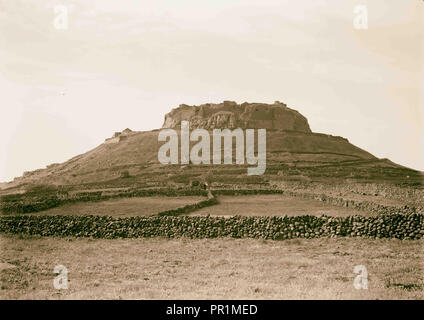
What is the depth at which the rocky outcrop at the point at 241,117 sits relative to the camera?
172750mm

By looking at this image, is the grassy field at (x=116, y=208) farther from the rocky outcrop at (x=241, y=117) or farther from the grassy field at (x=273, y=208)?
the rocky outcrop at (x=241, y=117)

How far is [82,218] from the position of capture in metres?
31.8

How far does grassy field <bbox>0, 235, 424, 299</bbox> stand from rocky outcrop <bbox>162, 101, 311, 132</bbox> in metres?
142

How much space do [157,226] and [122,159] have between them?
106 m

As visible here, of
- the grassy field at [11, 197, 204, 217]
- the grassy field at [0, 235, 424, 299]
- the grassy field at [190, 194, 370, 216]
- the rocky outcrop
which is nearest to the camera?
the grassy field at [0, 235, 424, 299]

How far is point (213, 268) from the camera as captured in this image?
19156 millimetres

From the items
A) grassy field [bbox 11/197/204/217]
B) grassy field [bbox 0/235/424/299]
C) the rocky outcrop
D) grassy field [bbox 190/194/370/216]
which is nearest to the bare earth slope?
the rocky outcrop

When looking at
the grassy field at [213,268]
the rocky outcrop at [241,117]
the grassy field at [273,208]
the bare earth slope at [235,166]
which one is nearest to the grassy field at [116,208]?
the grassy field at [273,208]

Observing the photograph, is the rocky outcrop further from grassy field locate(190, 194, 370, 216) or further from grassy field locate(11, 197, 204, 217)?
grassy field locate(11, 197, 204, 217)

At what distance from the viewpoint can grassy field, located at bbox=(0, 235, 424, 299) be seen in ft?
48.6

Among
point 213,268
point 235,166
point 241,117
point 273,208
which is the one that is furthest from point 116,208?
point 241,117

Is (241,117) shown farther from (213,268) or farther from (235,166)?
(213,268)
